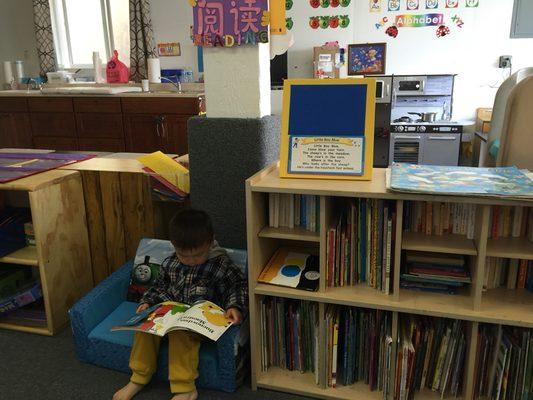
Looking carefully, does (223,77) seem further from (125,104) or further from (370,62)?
(370,62)

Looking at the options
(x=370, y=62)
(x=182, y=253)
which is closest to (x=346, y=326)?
(x=182, y=253)

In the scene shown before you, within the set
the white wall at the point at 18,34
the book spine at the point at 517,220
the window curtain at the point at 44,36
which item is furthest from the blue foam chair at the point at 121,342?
the white wall at the point at 18,34

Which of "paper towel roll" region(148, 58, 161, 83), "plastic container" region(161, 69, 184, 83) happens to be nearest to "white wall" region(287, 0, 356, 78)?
"plastic container" region(161, 69, 184, 83)

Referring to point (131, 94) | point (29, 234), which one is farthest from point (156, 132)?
point (29, 234)

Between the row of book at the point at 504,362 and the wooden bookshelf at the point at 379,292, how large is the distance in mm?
45

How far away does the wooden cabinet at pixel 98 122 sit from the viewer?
4215mm

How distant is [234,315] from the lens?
62.7 inches

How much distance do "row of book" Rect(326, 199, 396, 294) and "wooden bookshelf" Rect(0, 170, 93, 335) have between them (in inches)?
45.5

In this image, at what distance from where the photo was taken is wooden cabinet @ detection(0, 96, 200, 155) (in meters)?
4.21

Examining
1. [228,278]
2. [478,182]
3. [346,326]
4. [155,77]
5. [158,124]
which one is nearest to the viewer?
[478,182]

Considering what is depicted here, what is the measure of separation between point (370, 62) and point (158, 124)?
2.18 m

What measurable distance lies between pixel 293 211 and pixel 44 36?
4.51m

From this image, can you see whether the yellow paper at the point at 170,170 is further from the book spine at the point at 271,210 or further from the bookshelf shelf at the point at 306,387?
the bookshelf shelf at the point at 306,387

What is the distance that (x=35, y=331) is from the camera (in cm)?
201
